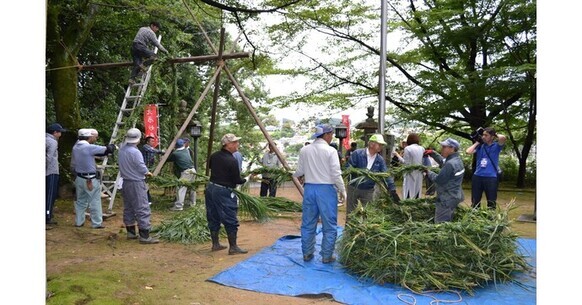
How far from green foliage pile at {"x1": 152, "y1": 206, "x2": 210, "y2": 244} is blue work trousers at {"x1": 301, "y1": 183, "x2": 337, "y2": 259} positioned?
2.01 meters

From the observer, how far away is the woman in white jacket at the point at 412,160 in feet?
25.7

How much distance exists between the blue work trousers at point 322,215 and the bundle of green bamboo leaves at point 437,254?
0.41 meters

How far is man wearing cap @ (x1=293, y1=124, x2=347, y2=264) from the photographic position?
525 centimetres

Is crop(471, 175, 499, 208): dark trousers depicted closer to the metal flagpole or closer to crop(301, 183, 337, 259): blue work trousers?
the metal flagpole

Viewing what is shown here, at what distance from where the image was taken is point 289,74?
15.4 meters

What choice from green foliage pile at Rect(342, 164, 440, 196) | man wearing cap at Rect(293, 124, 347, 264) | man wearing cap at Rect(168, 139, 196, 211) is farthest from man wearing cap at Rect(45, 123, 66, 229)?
green foliage pile at Rect(342, 164, 440, 196)

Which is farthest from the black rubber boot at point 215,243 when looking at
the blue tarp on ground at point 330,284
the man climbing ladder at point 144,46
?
the man climbing ladder at point 144,46

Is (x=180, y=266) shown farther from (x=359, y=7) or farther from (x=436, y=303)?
(x=359, y=7)

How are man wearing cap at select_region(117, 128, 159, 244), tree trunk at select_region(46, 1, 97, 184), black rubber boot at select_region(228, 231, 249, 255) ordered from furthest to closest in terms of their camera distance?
tree trunk at select_region(46, 1, 97, 184) → man wearing cap at select_region(117, 128, 159, 244) → black rubber boot at select_region(228, 231, 249, 255)

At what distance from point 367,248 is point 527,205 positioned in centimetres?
736

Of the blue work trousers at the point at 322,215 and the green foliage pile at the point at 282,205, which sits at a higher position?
the blue work trousers at the point at 322,215

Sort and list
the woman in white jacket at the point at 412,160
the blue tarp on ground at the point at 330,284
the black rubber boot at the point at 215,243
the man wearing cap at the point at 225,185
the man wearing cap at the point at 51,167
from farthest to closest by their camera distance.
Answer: the woman in white jacket at the point at 412,160 → the man wearing cap at the point at 51,167 → the black rubber boot at the point at 215,243 → the man wearing cap at the point at 225,185 → the blue tarp on ground at the point at 330,284

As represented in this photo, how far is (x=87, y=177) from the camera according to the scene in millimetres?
7062

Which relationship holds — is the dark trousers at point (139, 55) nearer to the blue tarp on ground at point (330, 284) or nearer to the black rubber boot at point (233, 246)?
the black rubber boot at point (233, 246)
